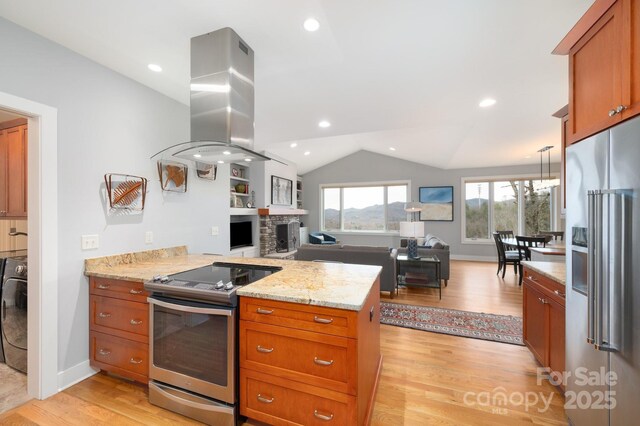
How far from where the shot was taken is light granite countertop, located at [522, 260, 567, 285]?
1.82 meters

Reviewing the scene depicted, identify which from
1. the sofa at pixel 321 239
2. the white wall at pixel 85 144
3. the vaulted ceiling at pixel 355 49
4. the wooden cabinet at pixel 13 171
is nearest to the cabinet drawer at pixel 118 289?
the white wall at pixel 85 144

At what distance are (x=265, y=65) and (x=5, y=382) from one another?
10.9ft

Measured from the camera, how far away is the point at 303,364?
4.72ft

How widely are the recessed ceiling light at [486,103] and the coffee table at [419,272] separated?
233 cm

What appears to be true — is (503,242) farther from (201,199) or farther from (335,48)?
(201,199)

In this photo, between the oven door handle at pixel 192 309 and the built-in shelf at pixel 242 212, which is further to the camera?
the built-in shelf at pixel 242 212

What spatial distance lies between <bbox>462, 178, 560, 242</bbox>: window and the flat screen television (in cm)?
607

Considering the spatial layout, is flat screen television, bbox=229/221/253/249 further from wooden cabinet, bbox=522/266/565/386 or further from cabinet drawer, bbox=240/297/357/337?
wooden cabinet, bbox=522/266/565/386

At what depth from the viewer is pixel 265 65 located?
2.22m

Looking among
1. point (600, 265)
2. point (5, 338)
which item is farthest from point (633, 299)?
point (5, 338)

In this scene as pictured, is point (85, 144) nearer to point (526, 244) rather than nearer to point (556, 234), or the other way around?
point (526, 244)

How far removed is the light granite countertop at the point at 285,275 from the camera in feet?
4.75

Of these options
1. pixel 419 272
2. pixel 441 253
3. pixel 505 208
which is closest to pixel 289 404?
pixel 419 272

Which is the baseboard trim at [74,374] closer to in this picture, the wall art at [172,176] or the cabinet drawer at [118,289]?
the cabinet drawer at [118,289]
